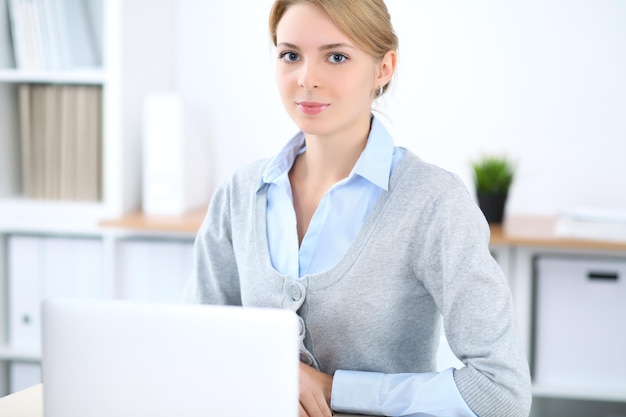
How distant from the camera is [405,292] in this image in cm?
138

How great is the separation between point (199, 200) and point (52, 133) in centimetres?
53

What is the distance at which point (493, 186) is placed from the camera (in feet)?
8.39

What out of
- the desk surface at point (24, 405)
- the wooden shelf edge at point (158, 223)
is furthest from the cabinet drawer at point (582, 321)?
the desk surface at point (24, 405)

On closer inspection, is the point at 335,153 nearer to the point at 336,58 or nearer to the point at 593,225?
the point at 336,58

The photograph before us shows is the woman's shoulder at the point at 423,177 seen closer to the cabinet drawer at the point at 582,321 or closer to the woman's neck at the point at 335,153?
the woman's neck at the point at 335,153

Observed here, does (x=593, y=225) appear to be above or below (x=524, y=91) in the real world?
below

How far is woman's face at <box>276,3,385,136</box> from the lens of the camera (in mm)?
1359

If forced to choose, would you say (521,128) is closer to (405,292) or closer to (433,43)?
(433,43)

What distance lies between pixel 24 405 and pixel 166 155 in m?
1.53

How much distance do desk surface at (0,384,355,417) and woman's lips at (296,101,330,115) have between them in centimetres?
49

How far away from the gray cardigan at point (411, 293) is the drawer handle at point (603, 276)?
1.12 metres

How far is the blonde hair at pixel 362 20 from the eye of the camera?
53.0 inches

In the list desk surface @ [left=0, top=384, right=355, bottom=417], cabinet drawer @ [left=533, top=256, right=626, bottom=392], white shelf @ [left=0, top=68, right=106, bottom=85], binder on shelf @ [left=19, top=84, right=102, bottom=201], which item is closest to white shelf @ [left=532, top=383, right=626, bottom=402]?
cabinet drawer @ [left=533, top=256, right=626, bottom=392]

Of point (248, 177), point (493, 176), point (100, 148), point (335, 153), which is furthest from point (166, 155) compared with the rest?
point (335, 153)
